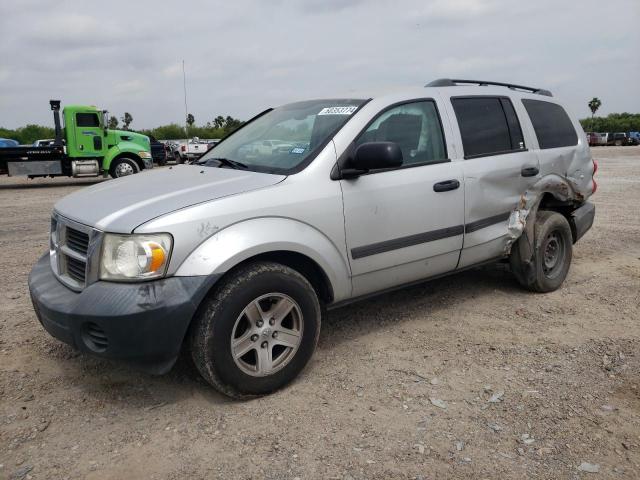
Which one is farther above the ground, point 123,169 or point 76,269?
point 123,169

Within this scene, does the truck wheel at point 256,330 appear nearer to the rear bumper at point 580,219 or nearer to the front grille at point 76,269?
the front grille at point 76,269

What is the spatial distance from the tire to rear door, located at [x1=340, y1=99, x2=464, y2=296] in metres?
0.92

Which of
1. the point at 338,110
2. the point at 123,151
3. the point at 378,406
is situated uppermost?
the point at 123,151

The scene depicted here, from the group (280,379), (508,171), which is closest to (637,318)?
(508,171)

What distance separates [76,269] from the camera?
3008mm

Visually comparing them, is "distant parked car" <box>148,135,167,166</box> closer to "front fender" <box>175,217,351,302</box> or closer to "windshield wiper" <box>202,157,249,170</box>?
"windshield wiper" <box>202,157,249,170</box>

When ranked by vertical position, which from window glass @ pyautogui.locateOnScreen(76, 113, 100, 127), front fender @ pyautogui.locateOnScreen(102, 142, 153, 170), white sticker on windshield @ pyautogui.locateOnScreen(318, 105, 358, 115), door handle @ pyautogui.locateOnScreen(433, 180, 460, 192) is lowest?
door handle @ pyautogui.locateOnScreen(433, 180, 460, 192)

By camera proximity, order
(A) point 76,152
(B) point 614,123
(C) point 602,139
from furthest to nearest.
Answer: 1. (B) point 614,123
2. (C) point 602,139
3. (A) point 76,152

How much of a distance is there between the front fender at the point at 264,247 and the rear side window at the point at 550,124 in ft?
8.06

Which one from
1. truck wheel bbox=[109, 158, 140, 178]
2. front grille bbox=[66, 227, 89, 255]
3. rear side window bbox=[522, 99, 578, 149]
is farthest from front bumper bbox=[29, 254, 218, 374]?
truck wheel bbox=[109, 158, 140, 178]

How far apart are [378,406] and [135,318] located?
→ 1.36 meters

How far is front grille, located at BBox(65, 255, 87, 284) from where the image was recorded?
115 inches

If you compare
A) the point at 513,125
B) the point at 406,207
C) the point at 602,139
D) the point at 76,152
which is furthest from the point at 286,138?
the point at 602,139

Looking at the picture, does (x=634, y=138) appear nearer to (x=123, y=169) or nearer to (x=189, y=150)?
(x=189, y=150)
